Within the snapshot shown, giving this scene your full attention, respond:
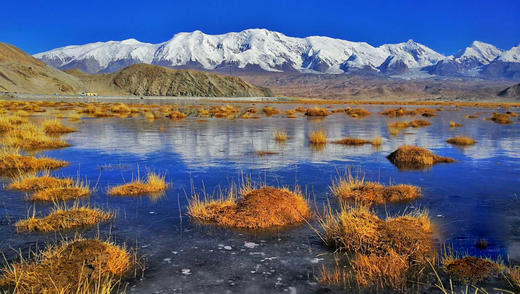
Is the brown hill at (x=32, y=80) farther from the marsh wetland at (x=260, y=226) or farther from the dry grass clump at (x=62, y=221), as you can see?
the dry grass clump at (x=62, y=221)

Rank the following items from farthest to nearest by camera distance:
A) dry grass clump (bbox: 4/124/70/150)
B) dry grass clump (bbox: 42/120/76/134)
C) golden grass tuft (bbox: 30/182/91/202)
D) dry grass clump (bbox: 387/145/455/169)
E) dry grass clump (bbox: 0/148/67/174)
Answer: dry grass clump (bbox: 42/120/76/134)
dry grass clump (bbox: 4/124/70/150)
dry grass clump (bbox: 387/145/455/169)
dry grass clump (bbox: 0/148/67/174)
golden grass tuft (bbox: 30/182/91/202)

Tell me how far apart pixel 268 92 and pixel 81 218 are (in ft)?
534

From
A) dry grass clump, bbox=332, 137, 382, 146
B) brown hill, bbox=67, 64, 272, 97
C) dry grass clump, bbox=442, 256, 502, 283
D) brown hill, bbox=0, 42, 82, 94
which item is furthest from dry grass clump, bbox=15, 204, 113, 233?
brown hill, bbox=67, 64, 272, 97

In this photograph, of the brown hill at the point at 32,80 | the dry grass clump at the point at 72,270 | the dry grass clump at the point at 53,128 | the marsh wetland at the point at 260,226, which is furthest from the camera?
the brown hill at the point at 32,80

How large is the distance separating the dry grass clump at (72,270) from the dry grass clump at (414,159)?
11363 mm

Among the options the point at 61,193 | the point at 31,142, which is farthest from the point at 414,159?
the point at 31,142

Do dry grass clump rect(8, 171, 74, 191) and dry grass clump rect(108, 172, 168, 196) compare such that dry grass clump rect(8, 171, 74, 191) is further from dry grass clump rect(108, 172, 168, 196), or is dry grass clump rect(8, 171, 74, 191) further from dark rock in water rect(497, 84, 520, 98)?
dark rock in water rect(497, 84, 520, 98)

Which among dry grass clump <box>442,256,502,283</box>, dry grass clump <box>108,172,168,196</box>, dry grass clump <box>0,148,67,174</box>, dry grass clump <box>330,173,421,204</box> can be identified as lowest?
dry grass clump <box>442,256,502,283</box>

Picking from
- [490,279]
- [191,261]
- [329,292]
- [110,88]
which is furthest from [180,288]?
[110,88]

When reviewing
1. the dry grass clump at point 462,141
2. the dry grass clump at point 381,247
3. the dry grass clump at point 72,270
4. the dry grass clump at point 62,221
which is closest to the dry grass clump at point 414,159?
the dry grass clump at point 462,141

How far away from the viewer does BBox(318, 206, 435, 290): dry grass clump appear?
589 centimetres

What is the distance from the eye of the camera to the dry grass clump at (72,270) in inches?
211

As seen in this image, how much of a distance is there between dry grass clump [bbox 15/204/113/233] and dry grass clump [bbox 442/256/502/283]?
630 cm

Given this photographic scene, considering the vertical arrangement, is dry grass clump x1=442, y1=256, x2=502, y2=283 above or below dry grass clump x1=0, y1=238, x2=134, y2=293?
below
